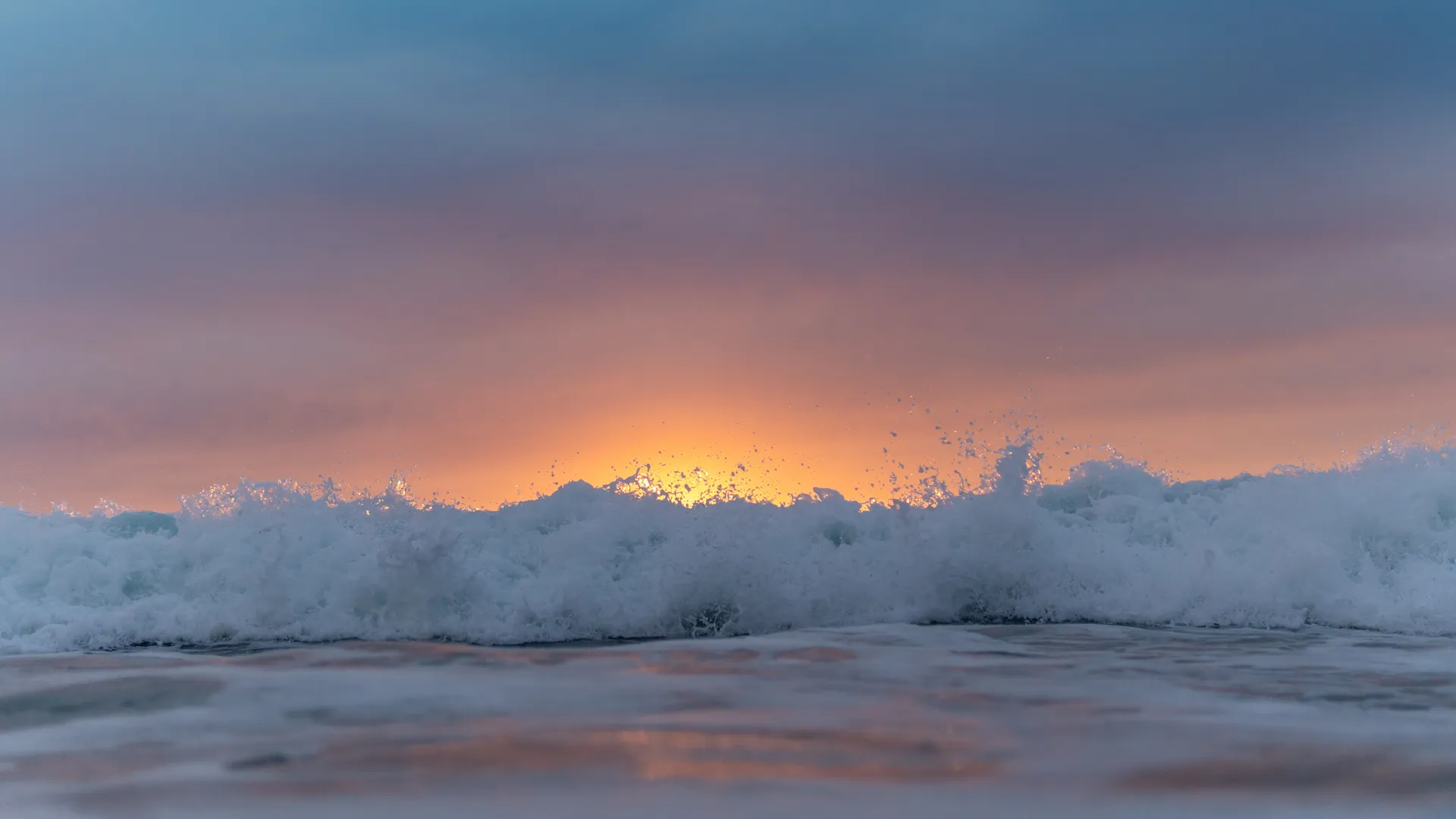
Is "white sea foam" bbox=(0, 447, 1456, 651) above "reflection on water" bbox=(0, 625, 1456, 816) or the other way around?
above

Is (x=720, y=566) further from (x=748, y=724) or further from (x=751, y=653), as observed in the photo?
(x=748, y=724)

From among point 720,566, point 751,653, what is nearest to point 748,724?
point 751,653

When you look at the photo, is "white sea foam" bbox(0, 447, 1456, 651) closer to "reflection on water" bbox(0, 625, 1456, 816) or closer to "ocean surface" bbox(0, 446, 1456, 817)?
"ocean surface" bbox(0, 446, 1456, 817)

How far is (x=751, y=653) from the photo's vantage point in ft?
26.0

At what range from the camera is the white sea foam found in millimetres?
10195

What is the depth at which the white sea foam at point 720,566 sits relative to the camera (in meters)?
10.2

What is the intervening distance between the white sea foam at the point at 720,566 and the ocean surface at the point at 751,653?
0.04 meters

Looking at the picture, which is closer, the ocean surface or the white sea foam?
the ocean surface

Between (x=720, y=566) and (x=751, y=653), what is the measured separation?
2899 millimetres

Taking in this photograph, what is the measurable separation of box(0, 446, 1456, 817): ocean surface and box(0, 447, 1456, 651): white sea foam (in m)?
0.04

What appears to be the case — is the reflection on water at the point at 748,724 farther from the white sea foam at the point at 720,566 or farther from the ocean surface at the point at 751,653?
the white sea foam at the point at 720,566

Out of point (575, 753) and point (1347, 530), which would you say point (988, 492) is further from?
point (575, 753)

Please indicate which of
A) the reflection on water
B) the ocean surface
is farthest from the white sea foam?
the reflection on water

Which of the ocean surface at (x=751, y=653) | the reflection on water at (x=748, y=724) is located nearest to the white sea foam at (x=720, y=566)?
the ocean surface at (x=751, y=653)
